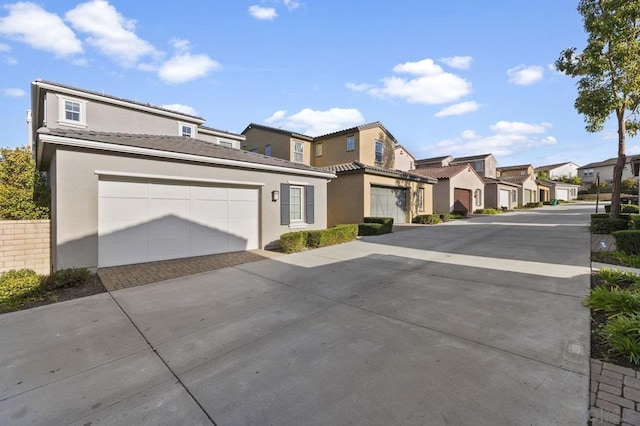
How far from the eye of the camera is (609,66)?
11.7 meters

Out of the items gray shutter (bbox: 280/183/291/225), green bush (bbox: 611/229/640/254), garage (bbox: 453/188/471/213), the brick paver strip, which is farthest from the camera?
garage (bbox: 453/188/471/213)

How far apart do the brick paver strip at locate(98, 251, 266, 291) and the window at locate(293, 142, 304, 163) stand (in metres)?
13.0

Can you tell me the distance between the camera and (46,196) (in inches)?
354

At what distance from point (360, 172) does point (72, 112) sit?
1406cm

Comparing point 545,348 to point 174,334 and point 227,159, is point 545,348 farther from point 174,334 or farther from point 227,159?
point 227,159

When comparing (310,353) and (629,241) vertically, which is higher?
(629,241)

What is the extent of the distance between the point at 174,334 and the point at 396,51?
42.4 ft

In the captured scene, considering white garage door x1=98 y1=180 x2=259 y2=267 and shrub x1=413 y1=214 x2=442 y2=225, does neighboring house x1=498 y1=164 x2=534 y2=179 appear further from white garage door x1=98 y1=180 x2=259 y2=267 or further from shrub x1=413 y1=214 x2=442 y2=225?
A: white garage door x1=98 y1=180 x2=259 y2=267

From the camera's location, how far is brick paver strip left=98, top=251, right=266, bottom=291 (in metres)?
6.67

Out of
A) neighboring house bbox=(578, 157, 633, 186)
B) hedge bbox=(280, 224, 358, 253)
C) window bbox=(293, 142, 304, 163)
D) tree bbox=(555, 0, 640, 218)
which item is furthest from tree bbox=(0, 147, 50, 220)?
neighboring house bbox=(578, 157, 633, 186)

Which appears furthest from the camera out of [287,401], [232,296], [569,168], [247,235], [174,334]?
[569,168]

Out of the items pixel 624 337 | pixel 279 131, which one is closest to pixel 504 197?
pixel 279 131

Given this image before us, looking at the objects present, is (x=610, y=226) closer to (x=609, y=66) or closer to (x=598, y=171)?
(x=609, y=66)

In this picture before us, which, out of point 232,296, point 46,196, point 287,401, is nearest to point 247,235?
point 232,296
